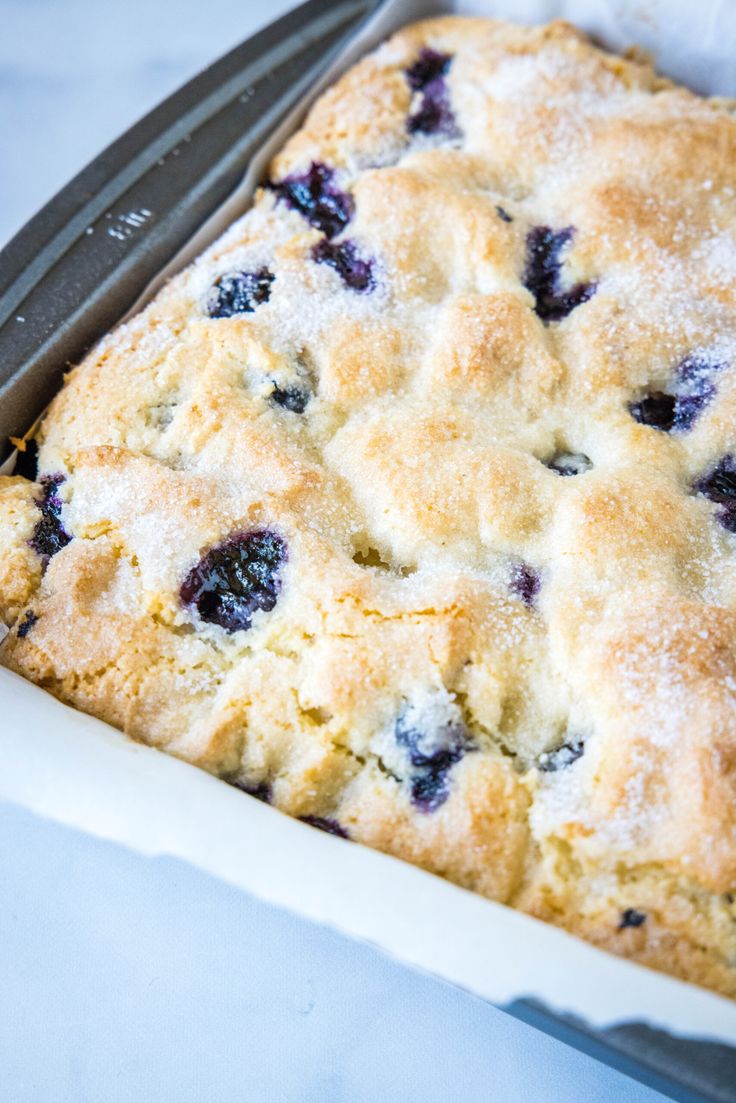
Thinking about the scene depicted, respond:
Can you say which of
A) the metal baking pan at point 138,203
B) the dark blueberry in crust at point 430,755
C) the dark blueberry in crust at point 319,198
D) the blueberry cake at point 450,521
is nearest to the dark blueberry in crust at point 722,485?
the blueberry cake at point 450,521

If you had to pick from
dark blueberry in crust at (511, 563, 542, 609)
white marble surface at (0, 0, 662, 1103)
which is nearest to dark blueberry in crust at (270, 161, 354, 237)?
dark blueberry in crust at (511, 563, 542, 609)

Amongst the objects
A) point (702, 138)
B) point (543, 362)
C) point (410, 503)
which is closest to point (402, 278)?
point (543, 362)

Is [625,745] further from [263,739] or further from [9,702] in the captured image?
[9,702]

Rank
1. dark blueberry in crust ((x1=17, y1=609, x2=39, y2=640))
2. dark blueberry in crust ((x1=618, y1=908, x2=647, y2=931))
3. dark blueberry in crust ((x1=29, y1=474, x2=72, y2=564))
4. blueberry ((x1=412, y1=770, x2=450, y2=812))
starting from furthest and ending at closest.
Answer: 1. dark blueberry in crust ((x1=29, y1=474, x2=72, y2=564))
2. dark blueberry in crust ((x1=17, y1=609, x2=39, y2=640))
3. blueberry ((x1=412, y1=770, x2=450, y2=812))
4. dark blueberry in crust ((x1=618, y1=908, x2=647, y2=931))

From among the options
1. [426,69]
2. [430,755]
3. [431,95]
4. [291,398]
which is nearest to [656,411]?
[291,398]

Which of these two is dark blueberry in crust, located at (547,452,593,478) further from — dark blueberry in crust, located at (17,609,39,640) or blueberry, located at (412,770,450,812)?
dark blueberry in crust, located at (17,609,39,640)
